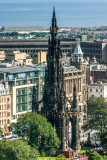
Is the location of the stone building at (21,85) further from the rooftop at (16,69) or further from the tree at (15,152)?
the tree at (15,152)

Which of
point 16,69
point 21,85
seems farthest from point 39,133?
point 16,69

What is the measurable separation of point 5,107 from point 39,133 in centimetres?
2574

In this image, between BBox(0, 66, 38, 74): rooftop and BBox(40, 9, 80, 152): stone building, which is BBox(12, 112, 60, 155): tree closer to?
BBox(40, 9, 80, 152): stone building

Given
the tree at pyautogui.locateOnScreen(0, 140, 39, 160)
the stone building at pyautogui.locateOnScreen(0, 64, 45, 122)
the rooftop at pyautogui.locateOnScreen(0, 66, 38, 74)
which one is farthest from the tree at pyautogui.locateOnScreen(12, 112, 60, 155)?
the rooftop at pyautogui.locateOnScreen(0, 66, 38, 74)

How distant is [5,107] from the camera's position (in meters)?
130

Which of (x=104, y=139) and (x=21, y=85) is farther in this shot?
(x=21, y=85)

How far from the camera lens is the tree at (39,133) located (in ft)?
344

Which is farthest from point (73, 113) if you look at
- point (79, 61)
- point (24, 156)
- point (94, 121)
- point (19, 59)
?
point (19, 59)

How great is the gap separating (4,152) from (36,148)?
34.8ft

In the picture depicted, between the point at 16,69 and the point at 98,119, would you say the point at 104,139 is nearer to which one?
the point at 98,119

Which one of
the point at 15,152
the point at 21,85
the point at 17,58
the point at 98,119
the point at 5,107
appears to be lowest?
the point at 98,119

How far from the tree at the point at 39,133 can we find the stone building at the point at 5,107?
21.4 metres

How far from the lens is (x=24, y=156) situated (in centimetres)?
9425

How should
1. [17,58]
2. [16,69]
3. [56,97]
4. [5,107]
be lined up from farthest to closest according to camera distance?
[17,58], [16,69], [5,107], [56,97]
